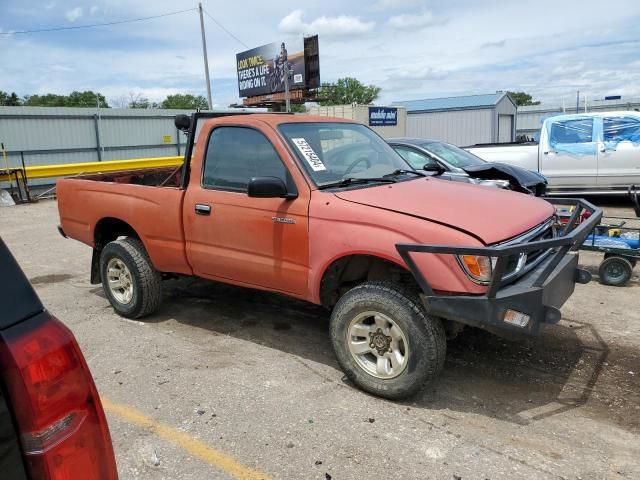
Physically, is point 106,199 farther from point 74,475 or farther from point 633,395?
point 633,395

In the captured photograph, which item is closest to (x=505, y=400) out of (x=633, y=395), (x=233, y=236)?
(x=633, y=395)

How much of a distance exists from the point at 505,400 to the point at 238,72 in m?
42.3

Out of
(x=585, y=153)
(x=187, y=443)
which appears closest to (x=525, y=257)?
(x=187, y=443)

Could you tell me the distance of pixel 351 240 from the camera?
361cm

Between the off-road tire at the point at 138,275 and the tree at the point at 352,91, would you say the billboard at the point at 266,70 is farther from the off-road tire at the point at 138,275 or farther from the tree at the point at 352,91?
the tree at the point at 352,91

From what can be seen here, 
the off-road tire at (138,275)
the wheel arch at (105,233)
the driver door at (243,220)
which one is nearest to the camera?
the driver door at (243,220)

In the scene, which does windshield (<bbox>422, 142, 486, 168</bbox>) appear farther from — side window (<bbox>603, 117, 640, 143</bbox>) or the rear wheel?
side window (<bbox>603, 117, 640, 143</bbox>)

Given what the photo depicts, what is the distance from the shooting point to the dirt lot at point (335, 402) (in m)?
2.96

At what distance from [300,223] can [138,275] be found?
1992 millimetres

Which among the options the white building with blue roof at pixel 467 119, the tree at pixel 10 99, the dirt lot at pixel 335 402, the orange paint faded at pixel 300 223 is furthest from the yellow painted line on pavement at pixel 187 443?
the tree at pixel 10 99

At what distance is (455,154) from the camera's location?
29.6 ft

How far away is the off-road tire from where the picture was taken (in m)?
5.05

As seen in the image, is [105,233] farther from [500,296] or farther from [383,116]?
[383,116]

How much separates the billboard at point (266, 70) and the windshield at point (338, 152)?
108ft
